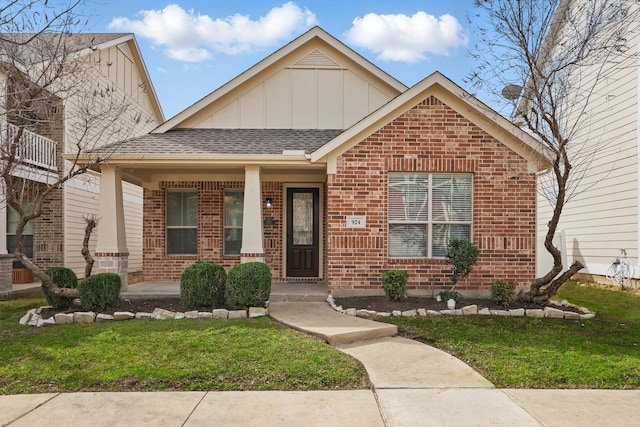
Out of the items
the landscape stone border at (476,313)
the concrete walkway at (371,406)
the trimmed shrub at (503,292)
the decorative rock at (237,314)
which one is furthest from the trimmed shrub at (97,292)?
the trimmed shrub at (503,292)

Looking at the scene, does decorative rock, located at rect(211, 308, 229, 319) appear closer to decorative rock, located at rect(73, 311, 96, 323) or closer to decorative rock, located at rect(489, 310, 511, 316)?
decorative rock, located at rect(73, 311, 96, 323)

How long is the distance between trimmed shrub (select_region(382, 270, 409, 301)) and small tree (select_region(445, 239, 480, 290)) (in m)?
0.90

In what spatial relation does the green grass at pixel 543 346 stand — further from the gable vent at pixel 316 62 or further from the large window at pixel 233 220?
the gable vent at pixel 316 62

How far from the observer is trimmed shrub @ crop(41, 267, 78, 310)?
7.93 meters

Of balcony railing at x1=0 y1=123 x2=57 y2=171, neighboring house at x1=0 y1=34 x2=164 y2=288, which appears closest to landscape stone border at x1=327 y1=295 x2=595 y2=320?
neighboring house at x1=0 y1=34 x2=164 y2=288

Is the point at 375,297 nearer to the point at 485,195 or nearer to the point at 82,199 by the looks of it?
→ the point at 485,195

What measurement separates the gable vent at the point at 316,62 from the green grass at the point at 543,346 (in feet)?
23.6

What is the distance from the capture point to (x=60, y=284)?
26.6ft

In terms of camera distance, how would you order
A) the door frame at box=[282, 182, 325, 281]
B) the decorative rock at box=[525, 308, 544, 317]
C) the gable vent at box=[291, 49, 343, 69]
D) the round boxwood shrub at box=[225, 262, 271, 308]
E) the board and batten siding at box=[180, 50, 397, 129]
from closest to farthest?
A: the round boxwood shrub at box=[225, 262, 271, 308]
the decorative rock at box=[525, 308, 544, 317]
the door frame at box=[282, 182, 325, 281]
the board and batten siding at box=[180, 50, 397, 129]
the gable vent at box=[291, 49, 343, 69]

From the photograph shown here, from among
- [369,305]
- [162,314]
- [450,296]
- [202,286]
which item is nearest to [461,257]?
[450,296]

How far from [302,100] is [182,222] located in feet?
14.1

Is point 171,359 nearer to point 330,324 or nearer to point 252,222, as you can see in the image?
point 330,324

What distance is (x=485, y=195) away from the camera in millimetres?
8961

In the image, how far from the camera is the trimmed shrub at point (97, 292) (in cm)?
751
